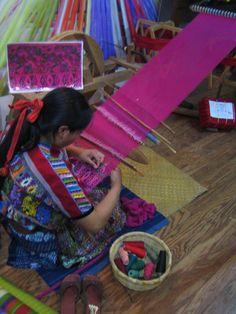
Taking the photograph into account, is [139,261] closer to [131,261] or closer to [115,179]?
[131,261]

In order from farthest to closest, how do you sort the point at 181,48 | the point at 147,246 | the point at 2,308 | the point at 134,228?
the point at 181,48 → the point at 134,228 → the point at 147,246 → the point at 2,308

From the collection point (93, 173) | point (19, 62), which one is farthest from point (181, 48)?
point (93, 173)

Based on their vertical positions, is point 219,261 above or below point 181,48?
below

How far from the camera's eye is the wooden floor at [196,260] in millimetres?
1375

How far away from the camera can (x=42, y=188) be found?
3.81 feet

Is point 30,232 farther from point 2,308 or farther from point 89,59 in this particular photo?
point 89,59

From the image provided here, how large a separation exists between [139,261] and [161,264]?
9cm

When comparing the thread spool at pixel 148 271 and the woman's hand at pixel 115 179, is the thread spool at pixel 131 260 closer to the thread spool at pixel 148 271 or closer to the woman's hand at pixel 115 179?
the thread spool at pixel 148 271

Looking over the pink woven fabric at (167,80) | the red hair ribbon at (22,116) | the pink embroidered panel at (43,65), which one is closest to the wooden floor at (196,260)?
the pink woven fabric at (167,80)

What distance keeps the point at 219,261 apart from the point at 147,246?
349mm

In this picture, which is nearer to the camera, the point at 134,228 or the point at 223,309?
the point at 223,309

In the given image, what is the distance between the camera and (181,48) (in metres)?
2.27

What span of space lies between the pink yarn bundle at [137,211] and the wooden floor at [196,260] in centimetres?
11

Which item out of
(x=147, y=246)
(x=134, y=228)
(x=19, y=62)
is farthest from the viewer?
(x=19, y=62)
